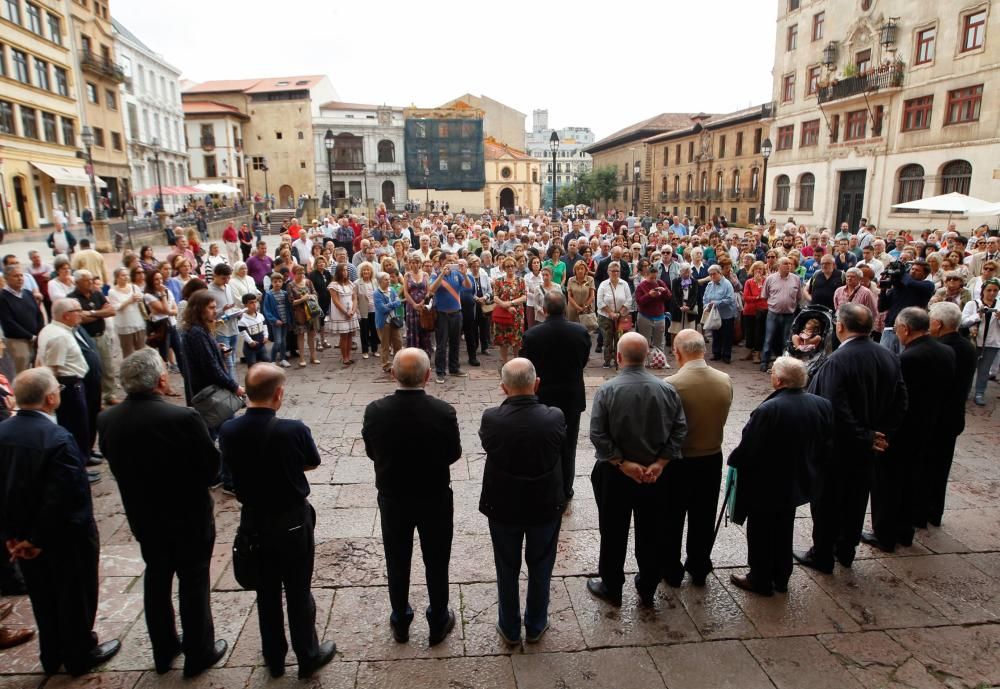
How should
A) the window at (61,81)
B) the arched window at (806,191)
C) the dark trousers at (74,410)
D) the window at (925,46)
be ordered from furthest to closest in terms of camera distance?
the window at (61,81) < the arched window at (806,191) < the window at (925,46) < the dark trousers at (74,410)

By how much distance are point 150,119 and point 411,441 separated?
170 ft

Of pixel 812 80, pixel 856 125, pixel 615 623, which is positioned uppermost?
pixel 812 80

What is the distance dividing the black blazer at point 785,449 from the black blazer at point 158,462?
303 cm

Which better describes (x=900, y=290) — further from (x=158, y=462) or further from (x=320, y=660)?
(x=158, y=462)

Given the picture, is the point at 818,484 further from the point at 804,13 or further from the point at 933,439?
the point at 804,13

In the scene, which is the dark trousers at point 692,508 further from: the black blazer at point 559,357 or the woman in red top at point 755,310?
the woman in red top at point 755,310

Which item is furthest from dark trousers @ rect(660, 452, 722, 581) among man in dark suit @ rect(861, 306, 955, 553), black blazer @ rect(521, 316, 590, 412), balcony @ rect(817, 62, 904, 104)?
balcony @ rect(817, 62, 904, 104)

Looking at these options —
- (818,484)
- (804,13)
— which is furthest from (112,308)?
(804,13)

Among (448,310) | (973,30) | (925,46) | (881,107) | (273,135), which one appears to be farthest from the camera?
(273,135)

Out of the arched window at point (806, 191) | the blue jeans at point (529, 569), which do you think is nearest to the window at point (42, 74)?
the blue jeans at point (529, 569)

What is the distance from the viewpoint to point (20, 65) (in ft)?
→ 96.7

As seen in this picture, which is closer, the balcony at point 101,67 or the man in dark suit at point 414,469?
the man in dark suit at point 414,469

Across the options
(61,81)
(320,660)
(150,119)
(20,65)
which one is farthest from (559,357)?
(150,119)

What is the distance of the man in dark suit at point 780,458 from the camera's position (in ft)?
11.7
